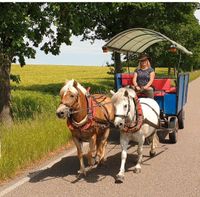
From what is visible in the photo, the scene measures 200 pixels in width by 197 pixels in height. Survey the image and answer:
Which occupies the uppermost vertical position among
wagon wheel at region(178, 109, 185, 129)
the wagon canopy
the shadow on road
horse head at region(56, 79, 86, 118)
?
the wagon canopy

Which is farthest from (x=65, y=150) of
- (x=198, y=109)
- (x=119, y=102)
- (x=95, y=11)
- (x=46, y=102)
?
(x=198, y=109)

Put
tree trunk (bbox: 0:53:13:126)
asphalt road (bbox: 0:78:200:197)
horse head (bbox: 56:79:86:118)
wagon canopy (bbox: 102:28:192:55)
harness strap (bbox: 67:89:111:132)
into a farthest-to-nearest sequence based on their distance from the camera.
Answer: tree trunk (bbox: 0:53:13:126) < wagon canopy (bbox: 102:28:192:55) < harness strap (bbox: 67:89:111:132) < horse head (bbox: 56:79:86:118) < asphalt road (bbox: 0:78:200:197)

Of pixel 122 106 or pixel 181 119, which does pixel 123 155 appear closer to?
pixel 122 106

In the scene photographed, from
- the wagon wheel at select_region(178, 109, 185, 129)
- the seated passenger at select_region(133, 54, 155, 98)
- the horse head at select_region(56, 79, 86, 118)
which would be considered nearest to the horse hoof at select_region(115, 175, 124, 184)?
the horse head at select_region(56, 79, 86, 118)

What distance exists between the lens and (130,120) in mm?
7215

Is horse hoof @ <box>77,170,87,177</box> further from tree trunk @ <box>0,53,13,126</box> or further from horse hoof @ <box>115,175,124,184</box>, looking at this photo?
tree trunk @ <box>0,53,13,126</box>

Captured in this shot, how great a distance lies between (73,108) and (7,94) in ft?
23.8

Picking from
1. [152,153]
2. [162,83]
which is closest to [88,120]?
[152,153]

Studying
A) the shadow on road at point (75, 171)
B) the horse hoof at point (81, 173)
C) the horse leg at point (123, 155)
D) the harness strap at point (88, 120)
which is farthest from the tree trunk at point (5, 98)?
the horse leg at point (123, 155)

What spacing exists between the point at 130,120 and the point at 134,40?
544cm

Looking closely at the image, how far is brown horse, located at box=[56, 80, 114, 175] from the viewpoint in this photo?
6.68 metres

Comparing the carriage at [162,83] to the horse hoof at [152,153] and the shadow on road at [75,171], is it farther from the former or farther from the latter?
the shadow on road at [75,171]

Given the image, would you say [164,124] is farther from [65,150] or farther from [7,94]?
[7,94]

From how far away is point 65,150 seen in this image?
9.70 meters
